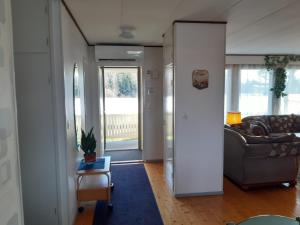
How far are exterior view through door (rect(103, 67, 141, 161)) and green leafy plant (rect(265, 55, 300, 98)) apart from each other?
3.46 metres

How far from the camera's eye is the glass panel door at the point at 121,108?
594cm

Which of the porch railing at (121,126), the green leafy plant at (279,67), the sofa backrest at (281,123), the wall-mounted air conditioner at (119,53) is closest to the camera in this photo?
the wall-mounted air conditioner at (119,53)

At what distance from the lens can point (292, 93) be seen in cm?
651

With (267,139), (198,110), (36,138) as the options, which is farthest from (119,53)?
(267,139)

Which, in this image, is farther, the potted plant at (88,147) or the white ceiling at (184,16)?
the potted plant at (88,147)

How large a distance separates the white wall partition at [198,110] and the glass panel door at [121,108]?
7.78 feet

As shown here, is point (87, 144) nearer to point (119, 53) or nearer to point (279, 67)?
point (119, 53)

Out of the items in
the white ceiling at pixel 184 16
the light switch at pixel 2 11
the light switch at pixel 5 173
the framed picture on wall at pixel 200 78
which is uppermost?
the white ceiling at pixel 184 16

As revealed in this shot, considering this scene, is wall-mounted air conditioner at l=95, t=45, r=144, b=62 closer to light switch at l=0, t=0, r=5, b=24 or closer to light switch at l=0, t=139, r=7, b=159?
light switch at l=0, t=0, r=5, b=24

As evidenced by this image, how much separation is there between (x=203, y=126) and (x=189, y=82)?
2.09ft

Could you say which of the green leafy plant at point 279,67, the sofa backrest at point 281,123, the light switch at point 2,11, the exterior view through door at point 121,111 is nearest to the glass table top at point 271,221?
the light switch at point 2,11

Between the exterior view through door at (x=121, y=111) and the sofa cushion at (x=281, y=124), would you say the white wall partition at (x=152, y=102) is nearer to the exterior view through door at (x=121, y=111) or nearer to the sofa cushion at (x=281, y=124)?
the exterior view through door at (x=121, y=111)

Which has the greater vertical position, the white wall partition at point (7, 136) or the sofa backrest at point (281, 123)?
the white wall partition at point (7, 136)

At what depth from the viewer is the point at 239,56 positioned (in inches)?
240
